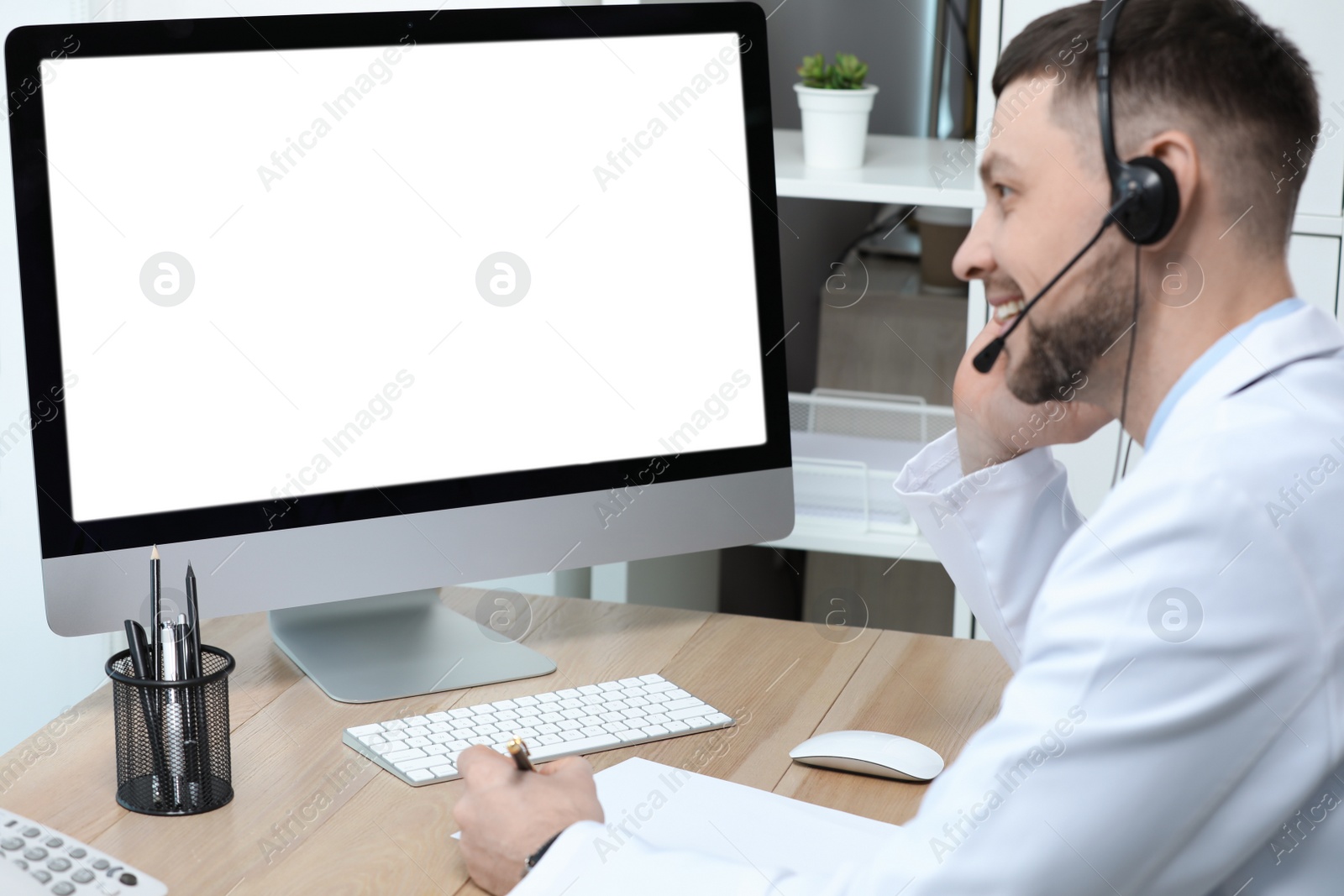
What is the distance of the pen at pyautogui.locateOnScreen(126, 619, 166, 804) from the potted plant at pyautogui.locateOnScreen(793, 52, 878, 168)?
3.06 ft

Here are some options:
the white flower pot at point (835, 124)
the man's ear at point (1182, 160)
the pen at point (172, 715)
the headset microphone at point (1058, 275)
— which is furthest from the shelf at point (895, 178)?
the pen at point (172, 715)

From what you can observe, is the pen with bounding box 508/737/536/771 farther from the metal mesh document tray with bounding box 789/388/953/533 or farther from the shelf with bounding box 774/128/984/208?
the shelf with bounding box 774/128/984/208

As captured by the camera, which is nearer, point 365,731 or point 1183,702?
point 1183,702

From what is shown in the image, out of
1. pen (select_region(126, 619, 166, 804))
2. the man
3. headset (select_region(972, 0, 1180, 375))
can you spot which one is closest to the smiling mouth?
the man

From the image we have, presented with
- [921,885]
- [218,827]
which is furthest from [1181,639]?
[218,827]

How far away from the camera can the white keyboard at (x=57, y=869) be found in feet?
2.53

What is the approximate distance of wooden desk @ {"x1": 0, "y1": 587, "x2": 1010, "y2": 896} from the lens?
859 mm

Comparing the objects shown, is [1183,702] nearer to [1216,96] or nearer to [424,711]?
[1216,96]

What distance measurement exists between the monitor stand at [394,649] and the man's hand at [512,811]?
0.85ft

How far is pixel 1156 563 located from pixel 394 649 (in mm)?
724

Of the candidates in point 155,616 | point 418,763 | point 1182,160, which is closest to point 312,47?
point 155,616

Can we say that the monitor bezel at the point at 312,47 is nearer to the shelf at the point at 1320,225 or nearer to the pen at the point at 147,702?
the pen at the point at 147,702

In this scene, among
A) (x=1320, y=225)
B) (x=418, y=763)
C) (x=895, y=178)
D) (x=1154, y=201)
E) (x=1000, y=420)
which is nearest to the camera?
(x=1154, y=201)

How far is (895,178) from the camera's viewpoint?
1.46 metres
